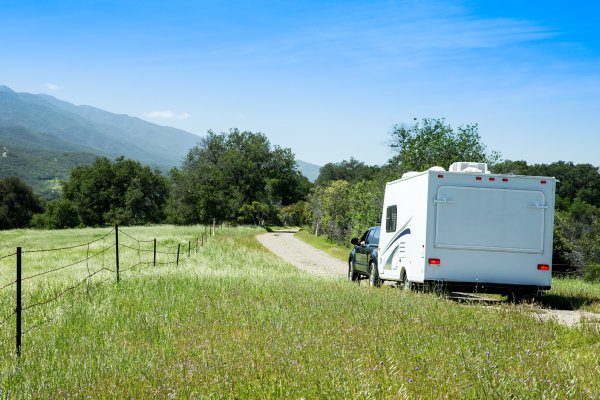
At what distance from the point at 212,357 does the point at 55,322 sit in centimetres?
393

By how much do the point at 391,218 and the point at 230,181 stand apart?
7273 centimetres

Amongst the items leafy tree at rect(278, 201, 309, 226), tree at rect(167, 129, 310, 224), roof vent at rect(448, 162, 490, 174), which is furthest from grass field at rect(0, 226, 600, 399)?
leafy tree at rect(278, 201, 309, 226)

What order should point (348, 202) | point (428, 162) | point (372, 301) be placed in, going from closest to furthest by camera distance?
point (372, 301) → point (428, 162) → point (348, 202)

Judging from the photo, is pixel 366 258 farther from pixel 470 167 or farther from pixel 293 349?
pixel 293 349

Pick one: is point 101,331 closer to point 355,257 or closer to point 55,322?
point 55,322

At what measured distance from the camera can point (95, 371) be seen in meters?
6.69

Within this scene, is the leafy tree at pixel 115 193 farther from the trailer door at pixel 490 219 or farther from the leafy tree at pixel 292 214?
the trailer door at pixel 490 219

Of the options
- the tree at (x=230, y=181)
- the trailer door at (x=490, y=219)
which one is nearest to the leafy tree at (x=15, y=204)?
the tree at (x=230, y=181)

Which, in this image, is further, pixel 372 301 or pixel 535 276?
pixel 535 276

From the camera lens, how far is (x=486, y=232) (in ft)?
45.2

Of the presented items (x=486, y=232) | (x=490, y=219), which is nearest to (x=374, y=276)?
(x=486, y=232)

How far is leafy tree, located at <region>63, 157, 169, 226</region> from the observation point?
94.9 m

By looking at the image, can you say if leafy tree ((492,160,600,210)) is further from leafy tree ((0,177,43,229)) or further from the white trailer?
leafy tree ((0,177,43,229))

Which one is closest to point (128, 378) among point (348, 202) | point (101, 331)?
point (101, 331)
